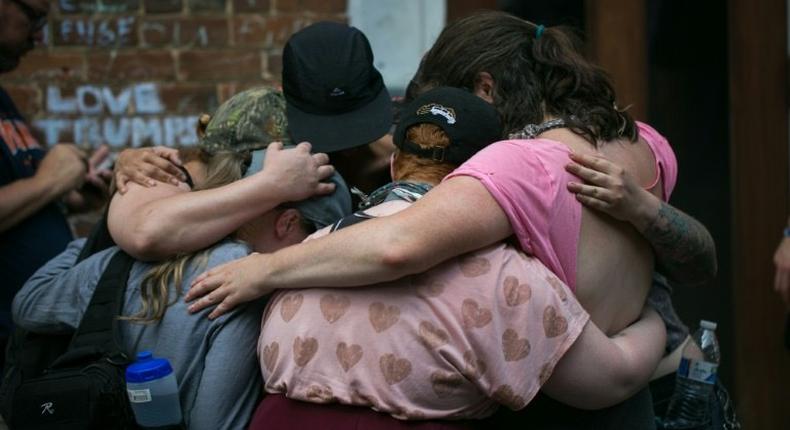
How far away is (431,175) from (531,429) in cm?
58

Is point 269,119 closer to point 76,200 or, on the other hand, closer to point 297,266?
point 297,266

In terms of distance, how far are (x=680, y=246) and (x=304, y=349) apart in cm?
92

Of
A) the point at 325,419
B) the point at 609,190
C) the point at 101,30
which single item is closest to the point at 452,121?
the point at 609,190

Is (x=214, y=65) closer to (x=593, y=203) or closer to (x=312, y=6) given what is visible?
(x=312, y=6)

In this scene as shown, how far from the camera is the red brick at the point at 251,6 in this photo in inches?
150

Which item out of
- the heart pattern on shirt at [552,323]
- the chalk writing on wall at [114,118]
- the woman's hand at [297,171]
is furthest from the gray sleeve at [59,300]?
the chalk writing on wall at [114,118]

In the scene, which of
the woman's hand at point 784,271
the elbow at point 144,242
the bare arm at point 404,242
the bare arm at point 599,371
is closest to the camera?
the bare arm at point 404,242

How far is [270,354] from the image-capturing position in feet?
6.73

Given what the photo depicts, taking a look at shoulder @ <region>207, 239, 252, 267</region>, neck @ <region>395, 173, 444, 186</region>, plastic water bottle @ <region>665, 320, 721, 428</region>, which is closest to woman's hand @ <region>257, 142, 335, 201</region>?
shoulder @ <region>207, 239, 252, 267</region>

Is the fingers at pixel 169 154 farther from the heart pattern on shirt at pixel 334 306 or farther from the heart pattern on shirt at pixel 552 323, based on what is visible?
the heart pattern on shirt at pixel 552 323

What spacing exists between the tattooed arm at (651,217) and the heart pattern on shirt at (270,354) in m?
0.69

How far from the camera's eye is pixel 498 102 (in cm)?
228

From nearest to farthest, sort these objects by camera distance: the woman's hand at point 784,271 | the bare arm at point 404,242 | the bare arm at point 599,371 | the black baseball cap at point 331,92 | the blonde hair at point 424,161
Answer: the bare arm at point 404,242
the bare arm at point 599,371
the blonde hair at point 424,161
the black baseball cap at point 331,92
the woman's hand at point 784,271

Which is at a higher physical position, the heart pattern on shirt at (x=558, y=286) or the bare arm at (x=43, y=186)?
the heart pattern on shirt at (x=558, y=286)
